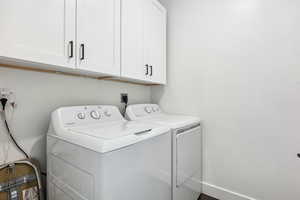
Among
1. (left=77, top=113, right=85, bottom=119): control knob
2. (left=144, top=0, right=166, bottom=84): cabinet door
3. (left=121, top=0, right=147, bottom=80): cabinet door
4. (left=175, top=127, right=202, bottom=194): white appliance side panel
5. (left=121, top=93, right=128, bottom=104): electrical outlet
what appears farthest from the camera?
(left=121, top=93, right=128, bottom=104): electrical outlet

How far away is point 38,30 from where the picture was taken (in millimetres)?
901

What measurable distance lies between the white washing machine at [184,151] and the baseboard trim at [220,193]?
74 millimetres

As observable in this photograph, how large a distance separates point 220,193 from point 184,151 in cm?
78

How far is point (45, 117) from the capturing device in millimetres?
1216

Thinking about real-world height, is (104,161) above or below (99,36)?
below

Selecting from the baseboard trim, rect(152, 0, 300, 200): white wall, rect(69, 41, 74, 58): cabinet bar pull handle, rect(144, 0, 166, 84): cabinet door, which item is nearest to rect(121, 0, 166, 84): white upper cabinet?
rect(144, 0, 166, 84): cabinet door

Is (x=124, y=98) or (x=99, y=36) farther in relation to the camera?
(x=124, y=98)

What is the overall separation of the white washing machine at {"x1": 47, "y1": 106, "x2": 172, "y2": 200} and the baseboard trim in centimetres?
80

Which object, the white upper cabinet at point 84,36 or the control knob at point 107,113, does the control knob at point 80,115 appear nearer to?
the control knob at point 107,113

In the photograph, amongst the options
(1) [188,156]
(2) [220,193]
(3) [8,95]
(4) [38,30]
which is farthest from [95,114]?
(2) [220,193]

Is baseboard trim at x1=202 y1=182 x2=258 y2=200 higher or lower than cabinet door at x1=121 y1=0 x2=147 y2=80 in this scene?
lower

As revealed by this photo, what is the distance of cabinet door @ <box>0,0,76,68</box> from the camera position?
792 mm

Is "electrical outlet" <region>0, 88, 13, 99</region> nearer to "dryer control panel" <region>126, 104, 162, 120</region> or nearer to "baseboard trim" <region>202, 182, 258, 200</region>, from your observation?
"dryer control panel" <region>126, 104, 162, 120</region>

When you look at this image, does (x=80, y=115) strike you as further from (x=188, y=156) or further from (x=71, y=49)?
(x=188, y=156)
